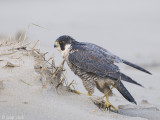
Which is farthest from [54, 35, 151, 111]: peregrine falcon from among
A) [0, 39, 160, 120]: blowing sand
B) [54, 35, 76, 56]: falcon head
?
[0, 39, 160, 120]: blowing sand

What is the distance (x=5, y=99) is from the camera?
127 inches

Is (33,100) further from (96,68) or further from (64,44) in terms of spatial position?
(64,44)

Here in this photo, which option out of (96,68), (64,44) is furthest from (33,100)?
(64,44)

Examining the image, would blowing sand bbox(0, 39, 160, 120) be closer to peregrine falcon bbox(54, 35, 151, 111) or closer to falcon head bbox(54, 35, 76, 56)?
peregrine falcon bbox(54, 35, 151, 111)

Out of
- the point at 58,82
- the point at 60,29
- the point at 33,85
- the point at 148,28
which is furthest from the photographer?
the point at 148,28

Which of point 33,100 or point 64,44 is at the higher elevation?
point 64,44

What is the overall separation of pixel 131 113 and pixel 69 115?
3.63 ft

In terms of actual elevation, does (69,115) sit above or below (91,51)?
below

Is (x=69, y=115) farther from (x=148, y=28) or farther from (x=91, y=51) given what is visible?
(x=148, y=28)

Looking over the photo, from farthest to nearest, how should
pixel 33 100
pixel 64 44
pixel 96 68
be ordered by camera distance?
1. pixel 64 44
2. pixel 96 68
3. pixel 33 100

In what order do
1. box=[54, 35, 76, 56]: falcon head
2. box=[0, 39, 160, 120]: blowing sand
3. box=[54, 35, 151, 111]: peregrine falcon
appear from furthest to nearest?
box=[54, 35, 76, 56]: falcon head
box=[54, 35, 151, 111]: peregrine falcon
box=[0, 39, 160, 120]: blowing sand

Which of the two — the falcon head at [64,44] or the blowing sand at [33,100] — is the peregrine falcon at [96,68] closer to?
the falcon head at [64,44]

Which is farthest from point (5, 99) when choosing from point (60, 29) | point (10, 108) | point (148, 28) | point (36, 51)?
point (148, 28)

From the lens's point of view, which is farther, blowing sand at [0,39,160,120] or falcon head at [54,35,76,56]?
falcon head at [54,35,76,56]
